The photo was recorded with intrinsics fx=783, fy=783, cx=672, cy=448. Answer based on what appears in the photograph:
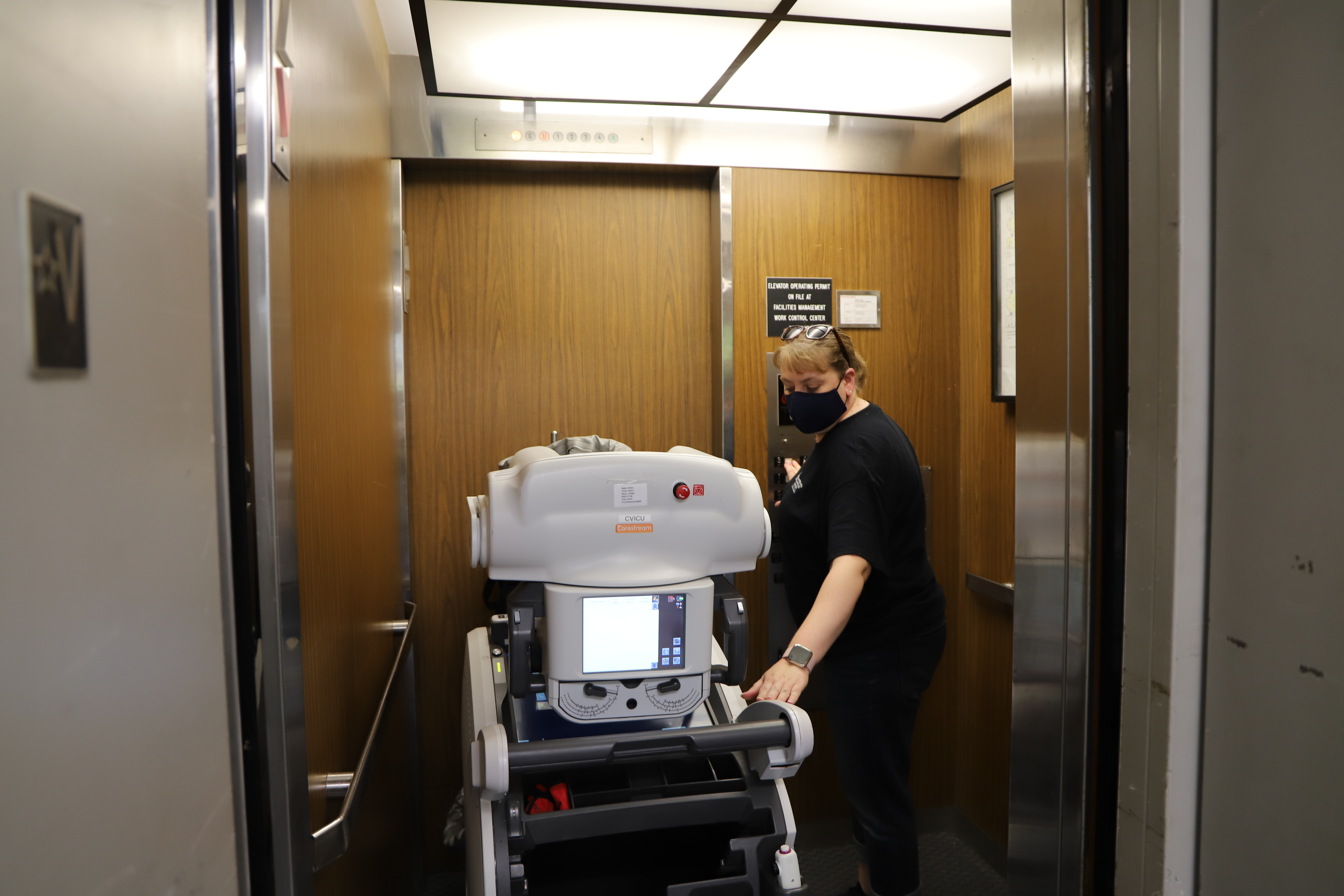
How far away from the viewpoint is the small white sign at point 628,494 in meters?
1.53

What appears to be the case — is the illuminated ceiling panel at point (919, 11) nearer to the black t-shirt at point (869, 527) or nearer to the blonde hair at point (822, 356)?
the blonde hair at point (822, 356)

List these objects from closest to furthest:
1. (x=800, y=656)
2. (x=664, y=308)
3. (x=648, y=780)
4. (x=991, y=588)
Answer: (x=648, y=780) < (x=800, y=656) < (x=991, y=588) < (x=664, y=308)

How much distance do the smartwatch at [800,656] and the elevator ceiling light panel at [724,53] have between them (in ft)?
4.54

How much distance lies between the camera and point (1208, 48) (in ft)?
2.36

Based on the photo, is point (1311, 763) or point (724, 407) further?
point (724, 407)

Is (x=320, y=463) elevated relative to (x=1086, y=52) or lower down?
lower down

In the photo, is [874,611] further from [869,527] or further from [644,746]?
A: [644,746]

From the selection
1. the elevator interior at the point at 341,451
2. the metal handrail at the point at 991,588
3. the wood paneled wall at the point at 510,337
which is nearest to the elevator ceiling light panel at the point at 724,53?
the wood paneled wall at the point at 510,337

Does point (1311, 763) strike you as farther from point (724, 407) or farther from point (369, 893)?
point (724, 407)

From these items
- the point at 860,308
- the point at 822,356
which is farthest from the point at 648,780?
the point at 860,308

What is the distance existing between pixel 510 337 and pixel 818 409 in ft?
3.83

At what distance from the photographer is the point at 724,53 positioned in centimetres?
219

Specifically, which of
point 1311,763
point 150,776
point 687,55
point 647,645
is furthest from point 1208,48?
point 687,55

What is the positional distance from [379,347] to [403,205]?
73cm
